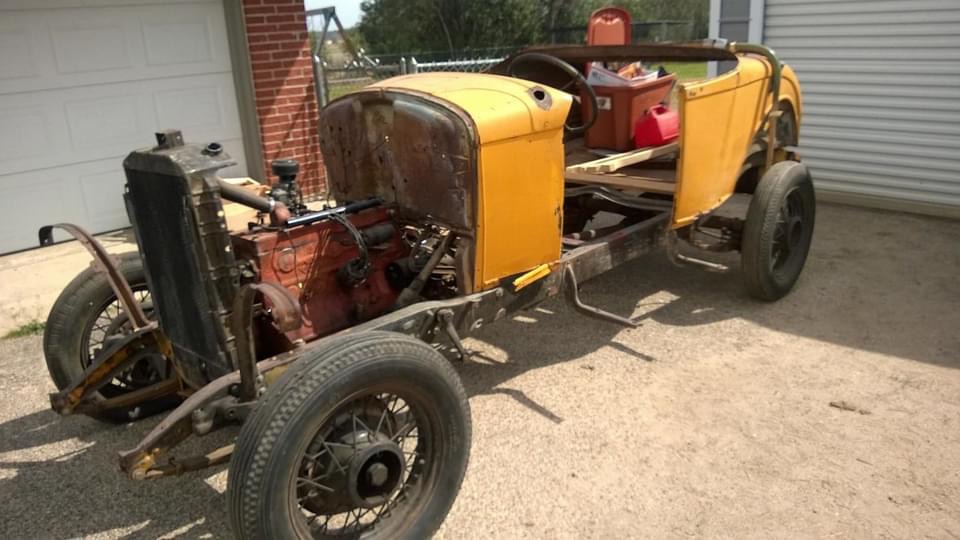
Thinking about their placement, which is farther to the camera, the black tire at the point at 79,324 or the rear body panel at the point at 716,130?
the rear body panel at the point at 716,130

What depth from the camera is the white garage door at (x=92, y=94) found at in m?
6.44

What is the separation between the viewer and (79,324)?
3812 mm

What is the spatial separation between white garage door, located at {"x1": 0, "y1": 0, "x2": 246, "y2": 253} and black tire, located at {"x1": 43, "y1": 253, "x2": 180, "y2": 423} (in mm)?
3339

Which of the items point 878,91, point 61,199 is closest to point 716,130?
point 878,91

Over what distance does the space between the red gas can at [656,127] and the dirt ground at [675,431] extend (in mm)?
1081

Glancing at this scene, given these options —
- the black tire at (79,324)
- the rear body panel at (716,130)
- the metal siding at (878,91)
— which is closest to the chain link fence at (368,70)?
the rear body panel at (716,130)

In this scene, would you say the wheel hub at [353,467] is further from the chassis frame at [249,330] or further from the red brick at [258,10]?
the red brick at [258,10]

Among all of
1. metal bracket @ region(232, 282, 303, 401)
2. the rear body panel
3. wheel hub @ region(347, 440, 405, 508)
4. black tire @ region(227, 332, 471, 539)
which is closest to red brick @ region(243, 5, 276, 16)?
the rear body panel

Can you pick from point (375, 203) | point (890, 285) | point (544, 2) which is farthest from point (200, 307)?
point (544, 2)

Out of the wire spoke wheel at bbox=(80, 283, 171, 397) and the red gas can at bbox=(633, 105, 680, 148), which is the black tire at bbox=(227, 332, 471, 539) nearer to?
the wire spoke wheel at bbox=(80, 283, 171, 397)

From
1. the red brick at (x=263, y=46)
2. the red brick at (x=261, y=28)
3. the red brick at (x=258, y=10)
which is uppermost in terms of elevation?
the red brick at (x=258, y=10)

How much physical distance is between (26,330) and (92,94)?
94.4 inches

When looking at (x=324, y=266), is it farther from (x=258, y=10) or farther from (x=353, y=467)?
(x=258, y=10)

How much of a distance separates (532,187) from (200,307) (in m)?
1.60
